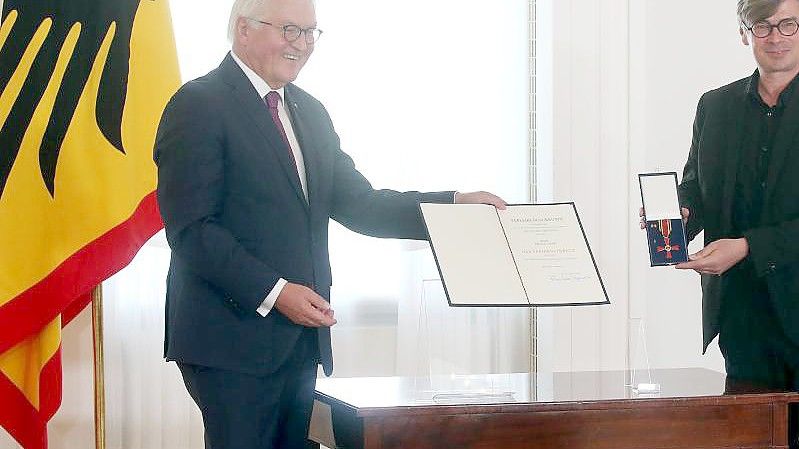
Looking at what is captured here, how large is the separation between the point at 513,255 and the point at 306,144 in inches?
22.8

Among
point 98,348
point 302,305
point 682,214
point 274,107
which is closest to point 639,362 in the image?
point 682,214

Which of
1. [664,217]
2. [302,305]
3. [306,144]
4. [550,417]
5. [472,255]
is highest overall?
[306,144]

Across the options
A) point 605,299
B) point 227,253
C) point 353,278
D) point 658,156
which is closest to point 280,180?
point 227,253

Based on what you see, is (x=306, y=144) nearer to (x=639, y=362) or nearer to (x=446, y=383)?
(x=446, y=383)

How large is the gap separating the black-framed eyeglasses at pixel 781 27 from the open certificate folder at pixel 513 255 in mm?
650

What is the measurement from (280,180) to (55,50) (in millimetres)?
1247

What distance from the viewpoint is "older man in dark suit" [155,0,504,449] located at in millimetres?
2646

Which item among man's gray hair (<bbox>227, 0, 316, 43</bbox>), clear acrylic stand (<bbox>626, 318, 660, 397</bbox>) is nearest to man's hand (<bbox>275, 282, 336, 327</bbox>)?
man's gray hair (<bbox>227, 0, 316, 43</bbox>)

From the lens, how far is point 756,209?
2.99 meters

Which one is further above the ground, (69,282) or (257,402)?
(69,282)

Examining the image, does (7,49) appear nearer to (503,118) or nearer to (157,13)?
(157,13)

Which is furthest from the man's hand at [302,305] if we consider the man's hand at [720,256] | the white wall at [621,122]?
the white wall at [621,122]

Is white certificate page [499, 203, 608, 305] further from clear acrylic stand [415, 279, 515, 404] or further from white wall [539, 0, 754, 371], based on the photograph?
white wall [539, 0, 754, 371]

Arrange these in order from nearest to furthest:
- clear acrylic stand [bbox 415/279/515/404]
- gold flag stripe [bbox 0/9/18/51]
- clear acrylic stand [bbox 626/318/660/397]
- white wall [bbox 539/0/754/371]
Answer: clear acrylic stand [bbox 415/279/515/404], clear acrylic stand [bbox 626/318/660/397], gold flag stripe [bbox 0/9/18/51], white wall [bbox 539/0/754/371]
